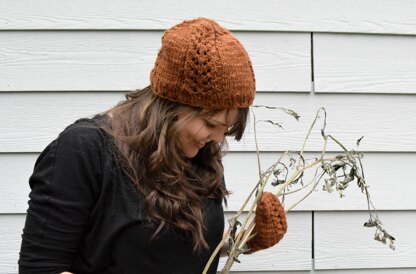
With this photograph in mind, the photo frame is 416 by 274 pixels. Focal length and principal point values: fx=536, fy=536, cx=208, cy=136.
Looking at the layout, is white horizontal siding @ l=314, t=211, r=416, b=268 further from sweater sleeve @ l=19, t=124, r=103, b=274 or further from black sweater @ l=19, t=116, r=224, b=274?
sweater sleeve @ l=19, t=124, r=103, b=274

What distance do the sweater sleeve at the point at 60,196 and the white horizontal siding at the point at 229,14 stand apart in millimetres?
674

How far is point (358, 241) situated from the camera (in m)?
1.93

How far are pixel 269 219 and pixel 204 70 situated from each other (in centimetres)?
44

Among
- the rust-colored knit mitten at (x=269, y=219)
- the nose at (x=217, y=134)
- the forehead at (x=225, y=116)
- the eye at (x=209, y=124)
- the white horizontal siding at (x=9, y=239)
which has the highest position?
the forehead at (x=225, y=116)

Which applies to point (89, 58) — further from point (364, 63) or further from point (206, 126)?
point (364, 63)

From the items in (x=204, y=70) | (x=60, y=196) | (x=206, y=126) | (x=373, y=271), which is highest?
(x=204, y=70)

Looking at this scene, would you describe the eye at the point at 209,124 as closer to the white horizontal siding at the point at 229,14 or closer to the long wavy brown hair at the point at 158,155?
the long wavy brown hair at the point at 158,155

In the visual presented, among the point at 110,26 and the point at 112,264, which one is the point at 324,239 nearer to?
the point at 112,264

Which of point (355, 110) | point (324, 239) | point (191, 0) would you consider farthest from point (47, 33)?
point (324, 239)

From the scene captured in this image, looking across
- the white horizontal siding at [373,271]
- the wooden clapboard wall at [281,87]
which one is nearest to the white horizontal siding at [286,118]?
the wooden clapboard wall at [281,87]

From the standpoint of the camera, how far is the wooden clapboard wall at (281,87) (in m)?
1.75

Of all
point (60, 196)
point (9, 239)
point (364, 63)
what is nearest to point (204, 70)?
point (60, 196)

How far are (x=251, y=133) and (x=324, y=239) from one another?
47cm

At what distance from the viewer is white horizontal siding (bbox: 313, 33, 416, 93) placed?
1.84m
